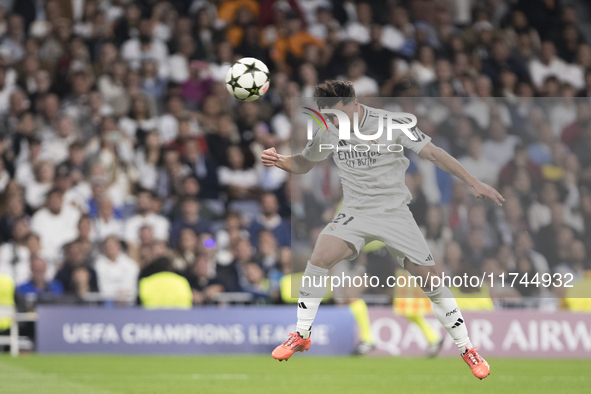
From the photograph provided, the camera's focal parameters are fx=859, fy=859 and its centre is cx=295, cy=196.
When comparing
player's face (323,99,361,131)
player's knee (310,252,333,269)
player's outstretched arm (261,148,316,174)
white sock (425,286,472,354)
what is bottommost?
white sock (425,286,472,354)

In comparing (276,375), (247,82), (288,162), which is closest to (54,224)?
(276,375)

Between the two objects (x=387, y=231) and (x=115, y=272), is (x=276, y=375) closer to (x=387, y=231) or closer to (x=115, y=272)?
(x=387, y=231)

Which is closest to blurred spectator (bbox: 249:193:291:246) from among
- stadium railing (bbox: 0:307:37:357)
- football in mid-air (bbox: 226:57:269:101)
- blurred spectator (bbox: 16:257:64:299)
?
blurred spectator (bbox: 16:257:64:299)

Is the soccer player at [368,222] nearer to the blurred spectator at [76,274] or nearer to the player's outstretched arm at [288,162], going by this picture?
the player's outstretched arm at [288,162]

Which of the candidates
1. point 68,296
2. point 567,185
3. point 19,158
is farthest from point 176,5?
point 567,185

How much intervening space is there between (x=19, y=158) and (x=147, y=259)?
295 cm

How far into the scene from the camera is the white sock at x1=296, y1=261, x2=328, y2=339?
6.79 meters

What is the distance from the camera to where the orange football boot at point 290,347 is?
263 inches

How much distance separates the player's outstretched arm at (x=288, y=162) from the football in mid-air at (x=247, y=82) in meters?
0.94

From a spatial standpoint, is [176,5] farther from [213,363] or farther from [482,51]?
[213,363]

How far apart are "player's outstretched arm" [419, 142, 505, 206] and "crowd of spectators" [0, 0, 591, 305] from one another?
16.5 ft

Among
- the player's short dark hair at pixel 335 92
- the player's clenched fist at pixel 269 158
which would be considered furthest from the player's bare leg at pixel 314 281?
the player's short dark hair at pixel 335 92

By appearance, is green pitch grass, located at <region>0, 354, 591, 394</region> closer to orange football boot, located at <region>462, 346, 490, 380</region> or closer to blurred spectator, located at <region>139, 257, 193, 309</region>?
orange football boot, located at <region>462, 346, 490, 380</region>

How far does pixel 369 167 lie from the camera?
6992mm
